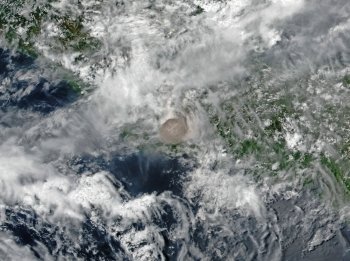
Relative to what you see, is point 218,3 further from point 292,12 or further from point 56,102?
point 56,102

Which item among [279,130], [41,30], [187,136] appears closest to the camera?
[279,130]

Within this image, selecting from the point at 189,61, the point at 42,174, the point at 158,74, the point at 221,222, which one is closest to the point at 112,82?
A: the point at 158,74

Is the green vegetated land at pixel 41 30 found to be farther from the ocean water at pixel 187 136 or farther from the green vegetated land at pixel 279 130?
the green vegetated land at pixel 279 130

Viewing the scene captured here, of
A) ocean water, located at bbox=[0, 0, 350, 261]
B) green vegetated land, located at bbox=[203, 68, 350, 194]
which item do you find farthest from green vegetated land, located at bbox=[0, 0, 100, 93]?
green vegetated land, located at bbox=[203, 68, 350, 194]

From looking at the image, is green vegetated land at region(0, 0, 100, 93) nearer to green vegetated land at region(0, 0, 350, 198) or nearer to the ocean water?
the ocean water

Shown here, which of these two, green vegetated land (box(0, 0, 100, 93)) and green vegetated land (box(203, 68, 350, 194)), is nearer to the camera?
green vegetated land (box(203, 68, 350, 194))

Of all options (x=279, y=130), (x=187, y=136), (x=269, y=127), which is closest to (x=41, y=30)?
(x=187, y=136)

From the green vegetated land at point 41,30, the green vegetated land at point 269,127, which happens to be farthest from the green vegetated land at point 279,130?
the green vegetated land at point 41,30

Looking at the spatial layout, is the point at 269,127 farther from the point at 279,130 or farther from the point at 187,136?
the point at 187,136
